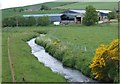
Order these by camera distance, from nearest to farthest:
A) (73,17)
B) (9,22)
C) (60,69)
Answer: (60,69), (9,22), (73,17)

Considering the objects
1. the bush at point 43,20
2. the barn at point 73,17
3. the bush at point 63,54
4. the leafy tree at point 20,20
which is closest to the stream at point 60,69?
the bush at point 63,54

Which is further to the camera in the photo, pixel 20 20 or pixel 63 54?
A: pixel 20 20

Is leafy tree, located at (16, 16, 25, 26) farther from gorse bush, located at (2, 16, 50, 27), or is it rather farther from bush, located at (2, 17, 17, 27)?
bush, located at (2, 17, 17, 27)

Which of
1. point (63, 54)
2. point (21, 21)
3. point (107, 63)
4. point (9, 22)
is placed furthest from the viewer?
point (9, 22)

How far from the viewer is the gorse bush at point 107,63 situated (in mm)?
23438

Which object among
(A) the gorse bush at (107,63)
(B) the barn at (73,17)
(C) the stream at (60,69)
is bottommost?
(B) the barn at (73,17)

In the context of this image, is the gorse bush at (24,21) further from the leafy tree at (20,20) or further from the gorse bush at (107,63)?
the gorse bush at (107,63)

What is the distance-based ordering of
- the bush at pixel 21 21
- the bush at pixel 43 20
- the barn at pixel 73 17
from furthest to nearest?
the barn at pixel 73 17 → the bush at pixel 21 21 → the bush at pixel 43 20

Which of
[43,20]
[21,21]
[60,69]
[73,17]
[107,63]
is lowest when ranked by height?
[73,17]

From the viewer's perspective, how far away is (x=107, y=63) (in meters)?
24.0

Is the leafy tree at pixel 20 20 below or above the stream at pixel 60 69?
below

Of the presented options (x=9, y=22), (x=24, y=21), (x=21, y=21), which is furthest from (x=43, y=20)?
(x=9, y=22)

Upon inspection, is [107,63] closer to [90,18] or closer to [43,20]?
[90,18]

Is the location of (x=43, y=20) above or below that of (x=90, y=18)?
below
